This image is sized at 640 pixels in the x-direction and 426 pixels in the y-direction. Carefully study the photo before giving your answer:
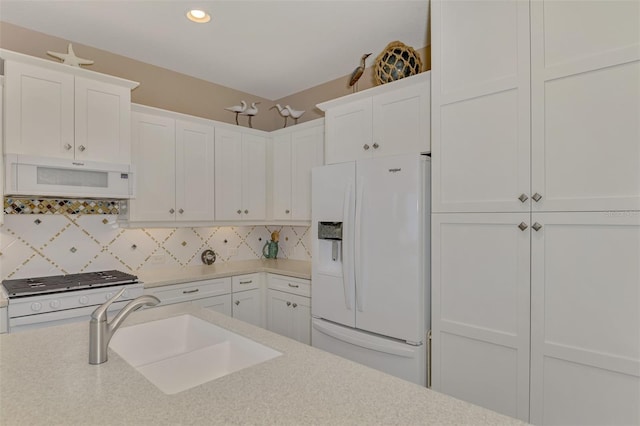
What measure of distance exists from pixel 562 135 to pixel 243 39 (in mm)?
2189

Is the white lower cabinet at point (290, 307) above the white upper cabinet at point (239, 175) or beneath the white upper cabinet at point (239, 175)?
beneath

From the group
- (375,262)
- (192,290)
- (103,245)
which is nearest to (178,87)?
(103,245)

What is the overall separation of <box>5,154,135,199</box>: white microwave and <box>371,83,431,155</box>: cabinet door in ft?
5.83

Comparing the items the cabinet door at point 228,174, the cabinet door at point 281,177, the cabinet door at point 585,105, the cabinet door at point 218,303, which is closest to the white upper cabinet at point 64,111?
the cabinet door at point 228,174

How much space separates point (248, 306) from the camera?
126 inches

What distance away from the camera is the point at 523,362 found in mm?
1732

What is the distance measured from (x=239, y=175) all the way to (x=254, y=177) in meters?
0.17

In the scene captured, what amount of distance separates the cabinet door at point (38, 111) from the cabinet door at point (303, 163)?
1702mm

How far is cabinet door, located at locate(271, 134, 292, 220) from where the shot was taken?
3.45m

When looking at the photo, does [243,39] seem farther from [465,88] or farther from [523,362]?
[523,362]

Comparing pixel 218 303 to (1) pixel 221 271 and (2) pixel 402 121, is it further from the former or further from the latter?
(2) pixel 402 121

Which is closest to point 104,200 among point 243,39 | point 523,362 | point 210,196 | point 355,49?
point 210,196

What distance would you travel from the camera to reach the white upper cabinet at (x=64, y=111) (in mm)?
2199

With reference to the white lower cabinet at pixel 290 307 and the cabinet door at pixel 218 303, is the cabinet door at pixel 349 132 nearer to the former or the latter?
the white lower cabinet at pixel 290 307
